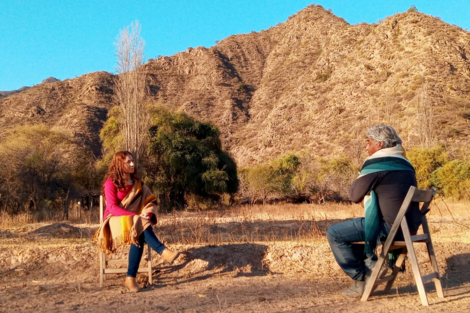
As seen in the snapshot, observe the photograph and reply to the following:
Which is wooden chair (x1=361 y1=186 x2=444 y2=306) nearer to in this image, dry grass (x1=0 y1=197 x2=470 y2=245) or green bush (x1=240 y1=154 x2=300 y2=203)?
dry grass (x1=0 y1=197 x2=470 y2=245)

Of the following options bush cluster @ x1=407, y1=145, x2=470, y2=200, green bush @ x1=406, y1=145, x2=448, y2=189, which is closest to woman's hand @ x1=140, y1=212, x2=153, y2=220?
bush cluster @ x1=407, y1=145, x2=470, y2=200

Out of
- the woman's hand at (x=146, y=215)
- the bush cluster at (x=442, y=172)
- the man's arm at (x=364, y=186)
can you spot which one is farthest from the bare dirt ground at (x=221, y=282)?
the bush cluster at (x=442, y=172)

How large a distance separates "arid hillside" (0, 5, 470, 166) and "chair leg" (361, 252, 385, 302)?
25526mm

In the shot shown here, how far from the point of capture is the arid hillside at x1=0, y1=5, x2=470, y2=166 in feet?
110

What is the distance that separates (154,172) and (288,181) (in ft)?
33.7

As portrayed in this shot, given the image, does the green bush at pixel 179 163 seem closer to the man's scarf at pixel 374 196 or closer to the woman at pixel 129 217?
the woman at pixel 129 217

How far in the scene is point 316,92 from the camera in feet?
145

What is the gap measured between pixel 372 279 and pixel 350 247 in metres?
0.35

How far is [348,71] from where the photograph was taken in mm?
43688

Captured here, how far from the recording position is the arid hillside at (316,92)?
110ft

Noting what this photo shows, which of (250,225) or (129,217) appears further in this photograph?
(250,225)

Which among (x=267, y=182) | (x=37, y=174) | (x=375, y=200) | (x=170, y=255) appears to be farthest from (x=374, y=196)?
(x=267, y=182)

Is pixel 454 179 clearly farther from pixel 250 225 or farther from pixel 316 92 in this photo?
pixel 316 92

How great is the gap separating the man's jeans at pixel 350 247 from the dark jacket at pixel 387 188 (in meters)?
0.30
